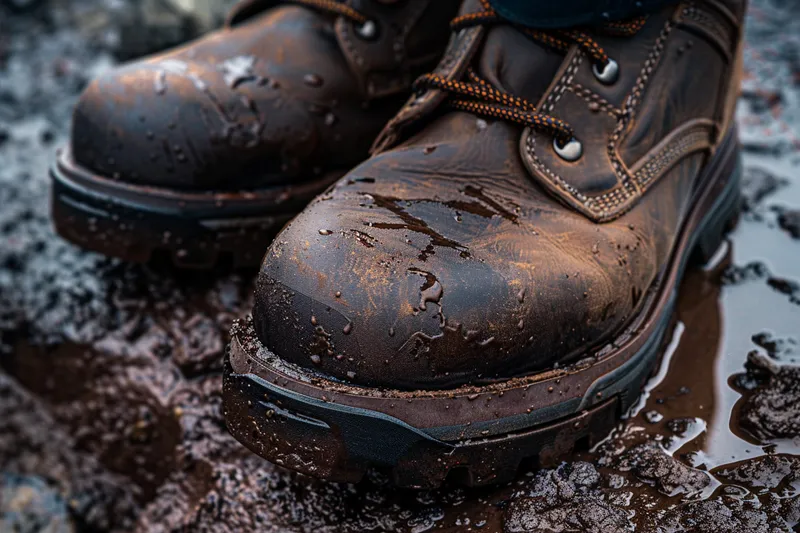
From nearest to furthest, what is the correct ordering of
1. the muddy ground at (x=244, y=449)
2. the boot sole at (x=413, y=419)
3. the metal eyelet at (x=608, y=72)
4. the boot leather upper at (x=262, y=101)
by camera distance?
the boot sole at (x=413, y=419) → the muddy ground at (x=244, y=449) → the metal eyelet at (x=608, y=72) → the boot leather upper at (x=262, y=101)

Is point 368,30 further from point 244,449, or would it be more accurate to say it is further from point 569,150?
point 244,449

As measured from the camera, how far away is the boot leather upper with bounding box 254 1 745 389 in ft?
3.90

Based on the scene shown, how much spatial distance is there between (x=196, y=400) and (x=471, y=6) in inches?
40.2

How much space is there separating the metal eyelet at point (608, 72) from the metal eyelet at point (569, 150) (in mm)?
130

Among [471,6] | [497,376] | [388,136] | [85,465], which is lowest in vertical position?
[85,465]

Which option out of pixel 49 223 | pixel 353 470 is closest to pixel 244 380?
pixel 353 470

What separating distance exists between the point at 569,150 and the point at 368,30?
2.28 ft

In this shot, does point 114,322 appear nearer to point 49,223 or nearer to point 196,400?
point 196,400

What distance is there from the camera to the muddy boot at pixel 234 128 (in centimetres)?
183

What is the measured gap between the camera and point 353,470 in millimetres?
1202
